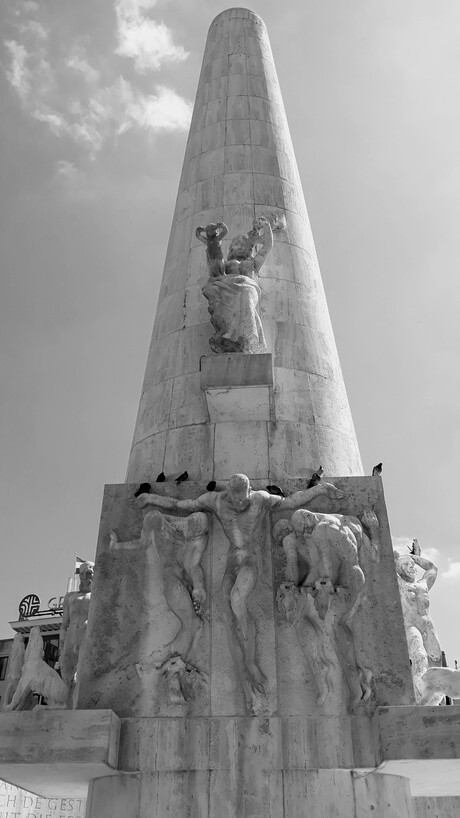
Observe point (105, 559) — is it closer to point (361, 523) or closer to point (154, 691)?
point (154, 691)

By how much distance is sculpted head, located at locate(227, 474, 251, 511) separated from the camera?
27.4 ft

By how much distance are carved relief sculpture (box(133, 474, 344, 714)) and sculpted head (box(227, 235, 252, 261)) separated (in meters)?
4.23

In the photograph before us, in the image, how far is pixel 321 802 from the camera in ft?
22.9

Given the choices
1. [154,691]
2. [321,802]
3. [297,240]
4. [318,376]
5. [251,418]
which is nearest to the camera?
[321,802]

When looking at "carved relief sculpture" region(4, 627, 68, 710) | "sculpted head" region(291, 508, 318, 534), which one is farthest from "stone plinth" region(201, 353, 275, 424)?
"carved relief sculpture" region(4, 627, 68, 710)

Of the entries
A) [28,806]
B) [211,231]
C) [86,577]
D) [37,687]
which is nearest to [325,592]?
[86,577]

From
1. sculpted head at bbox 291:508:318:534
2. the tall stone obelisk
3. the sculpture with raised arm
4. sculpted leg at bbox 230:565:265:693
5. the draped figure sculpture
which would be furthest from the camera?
the sculpture with raised arm

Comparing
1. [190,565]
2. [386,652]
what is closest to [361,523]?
[386,652]

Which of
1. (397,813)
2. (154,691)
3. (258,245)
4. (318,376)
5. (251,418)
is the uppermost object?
(258,245)

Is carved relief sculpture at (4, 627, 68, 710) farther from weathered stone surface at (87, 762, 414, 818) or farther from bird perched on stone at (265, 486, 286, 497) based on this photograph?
bird perched on stone at (265, 486, 286, 497)

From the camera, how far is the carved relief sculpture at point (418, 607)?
29.7 feet

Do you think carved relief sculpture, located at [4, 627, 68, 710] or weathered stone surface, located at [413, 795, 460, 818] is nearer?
carved relief sculpture, located at [4, 627, 68, 710]

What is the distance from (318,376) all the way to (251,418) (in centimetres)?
160

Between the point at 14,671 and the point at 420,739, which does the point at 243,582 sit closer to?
the point at 420,739
